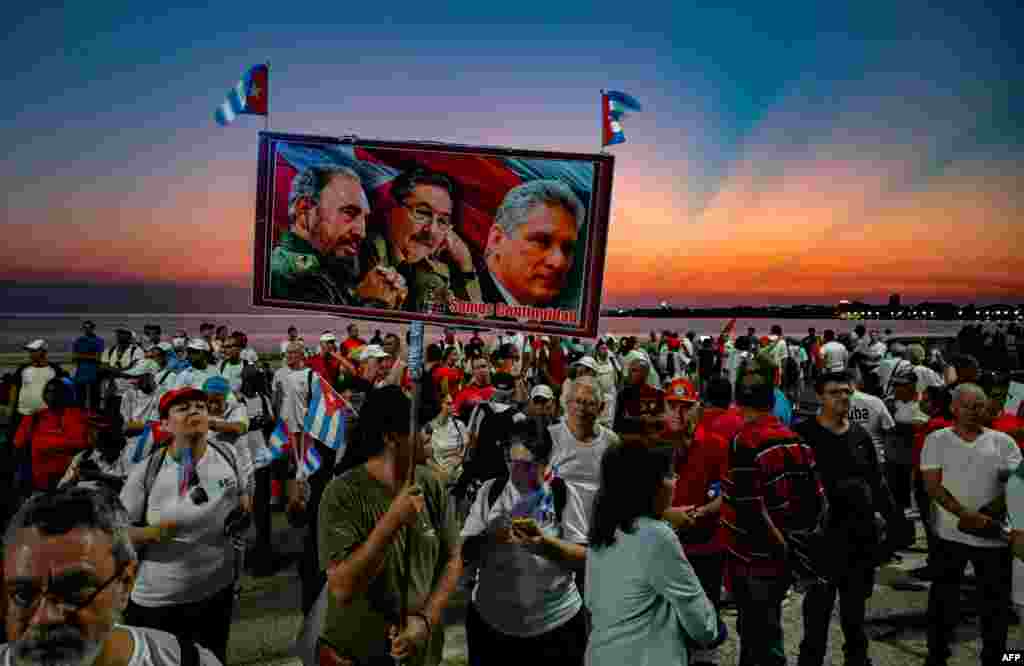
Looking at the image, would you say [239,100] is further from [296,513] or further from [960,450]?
[960,450]

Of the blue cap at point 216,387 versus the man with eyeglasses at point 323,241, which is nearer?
the man with eyeglasses at point 323,241

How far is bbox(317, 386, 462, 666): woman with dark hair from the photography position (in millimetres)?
2264

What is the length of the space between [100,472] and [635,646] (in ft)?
14.0

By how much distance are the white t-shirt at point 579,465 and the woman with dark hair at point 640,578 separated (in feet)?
2.90

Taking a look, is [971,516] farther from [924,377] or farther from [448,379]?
[448,379]

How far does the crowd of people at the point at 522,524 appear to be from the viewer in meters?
2.23

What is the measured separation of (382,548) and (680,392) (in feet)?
16.1

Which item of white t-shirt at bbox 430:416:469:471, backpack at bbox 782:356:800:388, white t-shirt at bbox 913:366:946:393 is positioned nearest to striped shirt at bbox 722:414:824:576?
white t-shirt at bbox 430:416:469:471

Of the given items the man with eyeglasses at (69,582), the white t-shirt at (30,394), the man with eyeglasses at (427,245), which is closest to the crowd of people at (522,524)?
the man with eyeglasses at (69,582)

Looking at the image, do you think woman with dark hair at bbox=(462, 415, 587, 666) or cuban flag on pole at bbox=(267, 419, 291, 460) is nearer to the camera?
woman with dark hair at bbox=(462, 415, 587, 666)

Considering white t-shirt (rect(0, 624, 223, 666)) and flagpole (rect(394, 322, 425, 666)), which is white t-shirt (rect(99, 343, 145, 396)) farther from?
Result: white t-shirt (rect(0, 624, 223, 666))

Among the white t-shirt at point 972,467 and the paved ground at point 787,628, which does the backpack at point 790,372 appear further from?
the white t-shirt at point 972,467

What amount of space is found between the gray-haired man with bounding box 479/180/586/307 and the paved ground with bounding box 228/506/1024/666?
3.02m

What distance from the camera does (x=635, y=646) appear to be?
7.98ft
